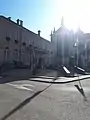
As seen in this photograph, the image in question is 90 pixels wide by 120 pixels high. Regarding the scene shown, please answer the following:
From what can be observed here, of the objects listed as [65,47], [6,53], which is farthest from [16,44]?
[65,47]

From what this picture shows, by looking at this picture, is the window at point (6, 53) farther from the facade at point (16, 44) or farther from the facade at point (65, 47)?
the facade at point (65, 47)

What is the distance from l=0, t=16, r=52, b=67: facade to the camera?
1238 inches

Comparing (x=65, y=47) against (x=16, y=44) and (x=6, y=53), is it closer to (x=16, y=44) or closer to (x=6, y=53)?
(x=16, y=44)

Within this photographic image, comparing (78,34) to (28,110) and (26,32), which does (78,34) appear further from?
(28,110)

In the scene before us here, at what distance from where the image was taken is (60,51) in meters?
55.9

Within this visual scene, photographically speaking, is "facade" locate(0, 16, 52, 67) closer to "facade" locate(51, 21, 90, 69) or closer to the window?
the window

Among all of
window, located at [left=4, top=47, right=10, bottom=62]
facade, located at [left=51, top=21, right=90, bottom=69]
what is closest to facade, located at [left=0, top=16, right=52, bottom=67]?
window, located at [left=4, top=47, right=10, bottom=62]

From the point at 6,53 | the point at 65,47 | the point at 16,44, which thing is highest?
the point at 65,47

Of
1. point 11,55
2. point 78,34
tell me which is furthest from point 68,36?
point 11,55

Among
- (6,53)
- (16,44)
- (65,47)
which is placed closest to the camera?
(6,53)

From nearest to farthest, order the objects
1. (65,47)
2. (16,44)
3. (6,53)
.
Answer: (6,53), (16,44), (65,47)

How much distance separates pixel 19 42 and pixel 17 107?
27714mm

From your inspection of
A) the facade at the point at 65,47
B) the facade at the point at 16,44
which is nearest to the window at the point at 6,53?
the facade at the point at 16,44

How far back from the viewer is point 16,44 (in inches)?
1373
